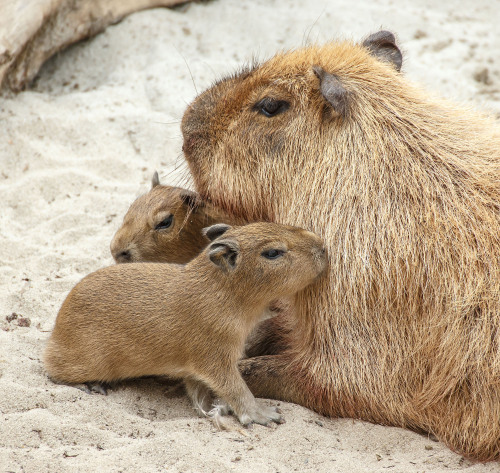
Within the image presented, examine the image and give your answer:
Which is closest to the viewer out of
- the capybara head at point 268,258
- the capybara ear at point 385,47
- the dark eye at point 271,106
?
the capybara head at point 268,258

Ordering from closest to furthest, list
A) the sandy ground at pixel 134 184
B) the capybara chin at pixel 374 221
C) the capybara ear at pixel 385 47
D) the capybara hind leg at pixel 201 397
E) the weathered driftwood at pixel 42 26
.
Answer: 1. the sandy ground at pixel 134 184
2. the capybara chin at pixel 374 221
3. the capybara hind leg at pixel 201 397
4. the capybara ear at pixel 385 47
5. the weathered driftwood at pixel 42 26

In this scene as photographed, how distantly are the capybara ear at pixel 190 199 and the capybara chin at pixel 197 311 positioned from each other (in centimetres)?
80

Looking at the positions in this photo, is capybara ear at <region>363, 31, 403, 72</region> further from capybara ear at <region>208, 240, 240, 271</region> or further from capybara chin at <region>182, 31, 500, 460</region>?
capybara ear at <region>208, 240, 240, 271</region>

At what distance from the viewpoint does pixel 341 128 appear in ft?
14.0

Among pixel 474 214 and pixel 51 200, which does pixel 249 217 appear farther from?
pixel 51 200

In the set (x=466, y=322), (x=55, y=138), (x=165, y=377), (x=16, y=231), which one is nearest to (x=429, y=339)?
(x=466, y=322)

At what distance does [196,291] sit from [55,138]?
11.6 feet

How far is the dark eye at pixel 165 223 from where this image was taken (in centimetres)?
489

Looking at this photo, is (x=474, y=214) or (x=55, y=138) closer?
(x=474, y=214)

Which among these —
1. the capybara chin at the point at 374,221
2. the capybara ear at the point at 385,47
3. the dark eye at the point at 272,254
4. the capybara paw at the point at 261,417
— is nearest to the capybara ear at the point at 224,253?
the dark eye at the point at 272,254

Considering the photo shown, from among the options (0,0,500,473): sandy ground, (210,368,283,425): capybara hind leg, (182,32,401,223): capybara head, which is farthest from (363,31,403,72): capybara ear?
(210,368,283,425): capybara hind leg

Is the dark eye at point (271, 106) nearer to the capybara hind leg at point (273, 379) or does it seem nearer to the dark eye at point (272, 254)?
the dark eye at point (272, 254)

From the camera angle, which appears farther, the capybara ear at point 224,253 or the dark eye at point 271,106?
the dark eye at point 271,106

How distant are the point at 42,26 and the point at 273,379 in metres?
4.75
